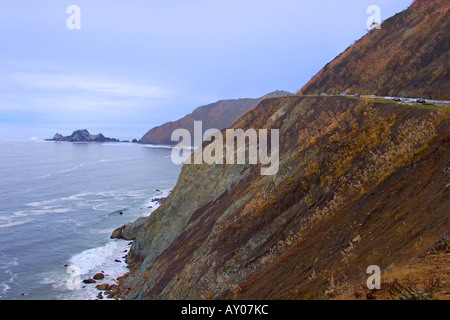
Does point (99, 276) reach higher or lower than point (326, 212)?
lower

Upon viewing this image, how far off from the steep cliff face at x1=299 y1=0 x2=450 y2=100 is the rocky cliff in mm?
631

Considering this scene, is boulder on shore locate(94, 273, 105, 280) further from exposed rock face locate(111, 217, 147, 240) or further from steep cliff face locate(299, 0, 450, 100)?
steep cliff face locate(299, 0, 450, 100)

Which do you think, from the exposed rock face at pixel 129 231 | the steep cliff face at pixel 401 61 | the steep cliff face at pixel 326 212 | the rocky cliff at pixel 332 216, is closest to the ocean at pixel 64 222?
the exposed rock face at pixel 129 231

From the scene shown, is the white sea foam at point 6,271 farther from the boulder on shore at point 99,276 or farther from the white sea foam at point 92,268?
the boulder on shore at point 99,276

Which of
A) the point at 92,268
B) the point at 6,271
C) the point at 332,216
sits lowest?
the point at 92,268

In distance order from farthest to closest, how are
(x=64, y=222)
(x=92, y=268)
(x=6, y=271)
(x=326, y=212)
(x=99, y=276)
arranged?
(x=64, y=222)
(x=92, y=268)
(x=6, y=271)
(x=99, y=276)
(x=326, y=212)

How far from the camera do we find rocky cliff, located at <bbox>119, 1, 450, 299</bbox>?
9.42 metres

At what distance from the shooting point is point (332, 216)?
1360cm

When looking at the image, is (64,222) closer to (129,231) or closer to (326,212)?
(129,231)

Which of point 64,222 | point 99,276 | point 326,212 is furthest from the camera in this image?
point 64,222

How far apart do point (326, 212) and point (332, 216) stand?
2.57 feet

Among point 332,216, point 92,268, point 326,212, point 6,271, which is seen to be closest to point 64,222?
point 6,271

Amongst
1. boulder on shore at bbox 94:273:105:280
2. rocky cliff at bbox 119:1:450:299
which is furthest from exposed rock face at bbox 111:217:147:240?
rocky cliff at bbox 119:1:450:299
